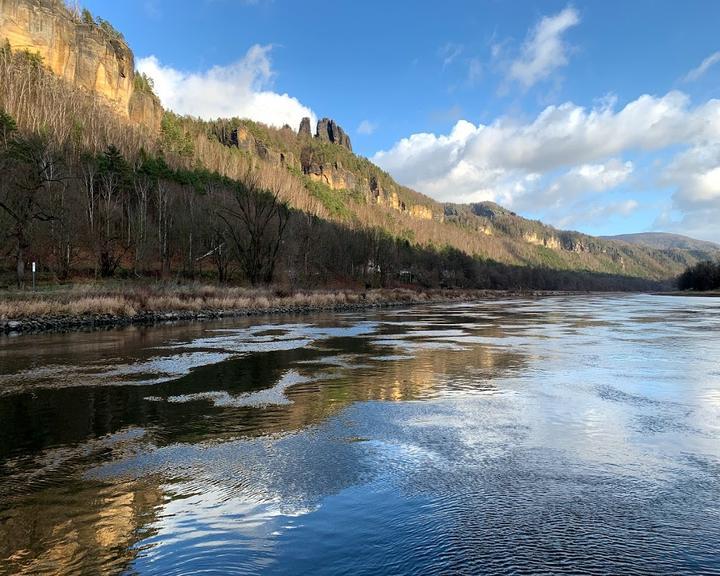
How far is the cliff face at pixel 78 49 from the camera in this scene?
8869 centimetres

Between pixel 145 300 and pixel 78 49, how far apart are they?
296ft

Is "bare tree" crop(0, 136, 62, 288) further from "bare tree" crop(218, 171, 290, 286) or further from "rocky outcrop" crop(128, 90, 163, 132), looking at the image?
"rocky outcrop" crop(128, 90, 163, 132)

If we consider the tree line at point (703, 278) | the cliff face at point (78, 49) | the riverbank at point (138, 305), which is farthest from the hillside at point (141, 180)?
the tree line at point (703, 278)

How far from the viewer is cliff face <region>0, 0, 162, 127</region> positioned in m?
88.7

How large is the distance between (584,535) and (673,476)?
2.39 m

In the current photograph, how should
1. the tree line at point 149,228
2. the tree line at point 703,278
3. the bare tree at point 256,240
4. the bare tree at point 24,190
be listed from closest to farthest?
the bare tree at point 24,190 → the tree line at point 149,228 → the bare tree at point 256,240 → the tree line at point 703,278

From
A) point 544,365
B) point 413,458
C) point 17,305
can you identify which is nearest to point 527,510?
point 413,458

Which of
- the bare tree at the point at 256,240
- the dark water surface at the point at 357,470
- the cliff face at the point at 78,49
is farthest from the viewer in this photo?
the cliff face at the point at 78,49

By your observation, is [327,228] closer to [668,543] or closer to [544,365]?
[544,365]

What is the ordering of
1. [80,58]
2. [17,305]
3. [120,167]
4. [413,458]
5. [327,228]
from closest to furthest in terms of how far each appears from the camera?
[413,458] → [17,305] → [120,167] → [327,228] → [80,58]

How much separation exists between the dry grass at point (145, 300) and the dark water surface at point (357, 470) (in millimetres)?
14520

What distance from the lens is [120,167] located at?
6309cm

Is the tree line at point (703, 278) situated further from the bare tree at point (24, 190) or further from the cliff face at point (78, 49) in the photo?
the bare tree at point (24, 190)

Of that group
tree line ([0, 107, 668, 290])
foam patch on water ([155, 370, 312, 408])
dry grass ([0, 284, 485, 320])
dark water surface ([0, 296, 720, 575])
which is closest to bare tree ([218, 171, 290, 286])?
tree line ([0, 107, 668, 290])
